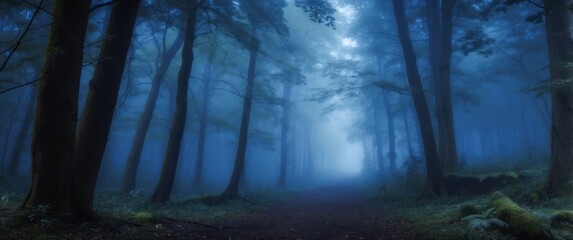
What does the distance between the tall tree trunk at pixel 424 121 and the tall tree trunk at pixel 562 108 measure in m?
4.19

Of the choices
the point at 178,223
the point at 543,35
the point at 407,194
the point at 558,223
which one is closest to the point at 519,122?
the point at 543,35

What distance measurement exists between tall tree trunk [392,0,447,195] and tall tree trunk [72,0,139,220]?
1084 cm

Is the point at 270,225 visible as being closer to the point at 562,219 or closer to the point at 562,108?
the point at 562,219

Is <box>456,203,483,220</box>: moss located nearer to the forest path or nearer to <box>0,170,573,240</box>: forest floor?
<box>0,170,573,240</box>: forest floor

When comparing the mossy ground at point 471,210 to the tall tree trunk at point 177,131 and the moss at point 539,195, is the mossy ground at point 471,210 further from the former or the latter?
the tall tree trunk at point 177,131

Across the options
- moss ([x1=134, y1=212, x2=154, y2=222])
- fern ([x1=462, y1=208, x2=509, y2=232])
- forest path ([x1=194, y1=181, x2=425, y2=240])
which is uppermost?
fern ([x1=462, y1=208, x2=509, y2=232])

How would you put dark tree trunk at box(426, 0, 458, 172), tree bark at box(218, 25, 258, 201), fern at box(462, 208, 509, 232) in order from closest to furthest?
fern at box(462, 208, 509, 232) → dark tree trunk at box(426, 0, 458, 172) → tree bark at box(218, 25, 258, 201)

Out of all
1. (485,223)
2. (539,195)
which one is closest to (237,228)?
(485,223)

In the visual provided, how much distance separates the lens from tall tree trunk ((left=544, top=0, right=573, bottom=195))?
852 cm

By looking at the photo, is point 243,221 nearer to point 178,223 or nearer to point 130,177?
point 178,223

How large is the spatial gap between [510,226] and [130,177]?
15.3 metres

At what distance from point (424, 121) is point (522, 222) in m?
8.32

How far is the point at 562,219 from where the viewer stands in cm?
578

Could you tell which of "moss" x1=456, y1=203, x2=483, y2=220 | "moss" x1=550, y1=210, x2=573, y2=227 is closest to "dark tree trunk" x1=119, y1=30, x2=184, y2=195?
"moss" x1=456, y1=203, x2=483, y2=220
